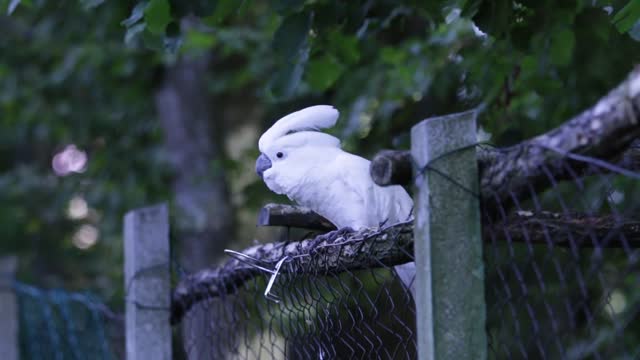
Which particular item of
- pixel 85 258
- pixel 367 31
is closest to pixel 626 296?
pixel 367 31

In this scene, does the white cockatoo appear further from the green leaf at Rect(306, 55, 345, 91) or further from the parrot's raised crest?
the green leaf at Rect(306, 55, 345, 91)

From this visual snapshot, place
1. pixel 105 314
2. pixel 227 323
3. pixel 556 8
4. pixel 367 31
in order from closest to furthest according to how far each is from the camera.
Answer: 1. pixel 227 323
2. pixel 556 8
3. pixel 367 31
4. pixel 105 314

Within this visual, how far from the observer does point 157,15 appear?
8.84ft

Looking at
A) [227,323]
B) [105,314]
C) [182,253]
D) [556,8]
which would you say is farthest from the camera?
[182,253]

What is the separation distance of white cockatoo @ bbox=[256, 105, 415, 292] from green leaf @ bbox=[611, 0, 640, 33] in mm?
773

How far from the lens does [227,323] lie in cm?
289

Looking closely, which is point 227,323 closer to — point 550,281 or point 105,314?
point 105,314

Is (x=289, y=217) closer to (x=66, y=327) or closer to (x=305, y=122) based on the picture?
(x=305, y=122)

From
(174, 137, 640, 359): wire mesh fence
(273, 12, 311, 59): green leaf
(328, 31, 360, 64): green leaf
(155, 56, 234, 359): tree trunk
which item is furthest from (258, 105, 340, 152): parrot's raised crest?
(155, 56, 234, 359): tree trunk

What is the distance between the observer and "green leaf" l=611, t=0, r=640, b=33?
2.60 meters

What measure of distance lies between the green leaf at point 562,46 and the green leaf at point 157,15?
1.28 metres

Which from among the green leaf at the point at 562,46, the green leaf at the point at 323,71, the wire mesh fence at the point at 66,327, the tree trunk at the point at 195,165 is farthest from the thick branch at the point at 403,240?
the tree trunk at the point at 195,165

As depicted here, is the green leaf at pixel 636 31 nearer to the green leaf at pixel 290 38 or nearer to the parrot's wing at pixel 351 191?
the parrot's wing at pixel 351 191

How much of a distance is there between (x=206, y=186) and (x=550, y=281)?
331 cm
